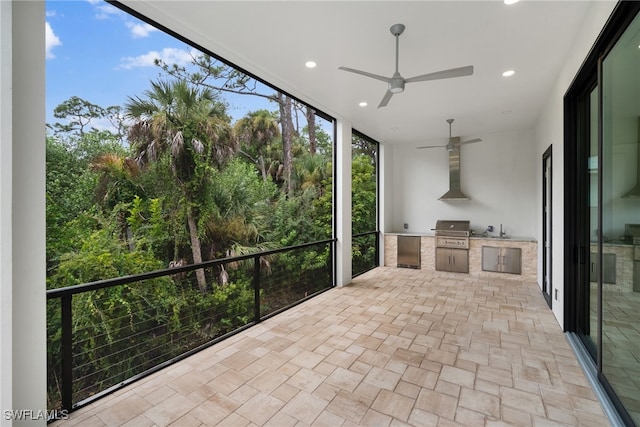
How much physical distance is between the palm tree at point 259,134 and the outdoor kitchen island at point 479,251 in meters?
3.54

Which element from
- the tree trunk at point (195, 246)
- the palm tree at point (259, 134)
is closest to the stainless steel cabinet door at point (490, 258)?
the palm tree at point (259, 134)

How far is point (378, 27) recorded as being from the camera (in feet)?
8.34

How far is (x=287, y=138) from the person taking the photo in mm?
8133

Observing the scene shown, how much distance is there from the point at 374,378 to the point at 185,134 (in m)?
4.76

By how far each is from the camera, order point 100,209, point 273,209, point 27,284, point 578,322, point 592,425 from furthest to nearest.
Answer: point 273,209 → point 100,209 → point 578,322 → point 592,425 → point 27,284

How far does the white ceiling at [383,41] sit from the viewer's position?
2.30 metres

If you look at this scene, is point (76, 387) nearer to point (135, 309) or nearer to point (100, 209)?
point (135, 309)

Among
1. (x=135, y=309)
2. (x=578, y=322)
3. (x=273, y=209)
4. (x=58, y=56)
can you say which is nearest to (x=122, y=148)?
(x=58, y=56)

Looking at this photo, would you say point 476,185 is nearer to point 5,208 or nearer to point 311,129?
point 311,129

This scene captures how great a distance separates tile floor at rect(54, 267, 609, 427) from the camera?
6.11 feet

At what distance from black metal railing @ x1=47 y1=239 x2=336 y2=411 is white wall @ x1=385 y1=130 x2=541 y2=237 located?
2.79m

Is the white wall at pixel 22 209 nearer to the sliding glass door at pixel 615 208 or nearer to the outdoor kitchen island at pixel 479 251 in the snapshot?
the sliding glass door at pixel 615 208

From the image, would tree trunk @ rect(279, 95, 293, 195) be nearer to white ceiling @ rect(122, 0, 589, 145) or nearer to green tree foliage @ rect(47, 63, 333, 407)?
green tree foliage @ rect(47, 63, 333, 407)

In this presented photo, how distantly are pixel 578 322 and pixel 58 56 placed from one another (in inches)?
300
